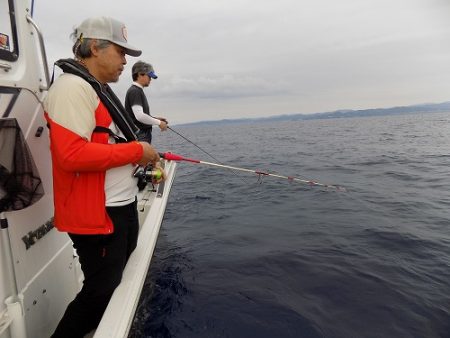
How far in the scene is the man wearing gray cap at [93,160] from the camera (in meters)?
1.81

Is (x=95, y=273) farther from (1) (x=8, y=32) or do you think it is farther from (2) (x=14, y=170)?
(1) (x=8, y=32)

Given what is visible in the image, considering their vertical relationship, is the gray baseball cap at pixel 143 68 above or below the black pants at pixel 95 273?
above

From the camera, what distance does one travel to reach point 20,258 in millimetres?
2055

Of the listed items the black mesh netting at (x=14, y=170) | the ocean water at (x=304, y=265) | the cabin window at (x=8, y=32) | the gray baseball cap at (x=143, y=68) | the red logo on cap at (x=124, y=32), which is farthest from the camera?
the gray baseball cap at (x=143, y=68)

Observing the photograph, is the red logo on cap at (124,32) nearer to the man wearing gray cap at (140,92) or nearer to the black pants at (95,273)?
the black pants at (95,273)

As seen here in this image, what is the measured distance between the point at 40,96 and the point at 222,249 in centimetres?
377

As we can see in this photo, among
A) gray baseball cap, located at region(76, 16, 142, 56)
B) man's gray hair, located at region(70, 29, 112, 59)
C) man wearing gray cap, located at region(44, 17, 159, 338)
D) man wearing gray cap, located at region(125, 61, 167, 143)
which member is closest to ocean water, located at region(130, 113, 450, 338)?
man wearing gray cap, located at region(44, 17, 159, 338)

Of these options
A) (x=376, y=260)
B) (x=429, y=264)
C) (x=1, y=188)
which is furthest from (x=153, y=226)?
(x=429, y=264)

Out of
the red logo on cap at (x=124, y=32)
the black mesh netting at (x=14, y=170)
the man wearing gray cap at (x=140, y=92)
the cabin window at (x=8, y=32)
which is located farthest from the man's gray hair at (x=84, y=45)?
the man wearing gray cap at (x=140, y=92)

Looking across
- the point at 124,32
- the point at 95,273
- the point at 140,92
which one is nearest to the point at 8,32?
the point at 124,32

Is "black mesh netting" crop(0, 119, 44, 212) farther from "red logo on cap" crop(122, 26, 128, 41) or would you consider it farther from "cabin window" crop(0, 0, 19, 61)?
"red logo on cap" crop(122, 26, 128, 41)

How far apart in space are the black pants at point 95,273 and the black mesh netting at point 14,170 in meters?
0.49

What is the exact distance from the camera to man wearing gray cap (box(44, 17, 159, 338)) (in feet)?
5.95

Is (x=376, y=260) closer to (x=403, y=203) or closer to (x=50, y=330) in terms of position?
(x=403, y=203)
